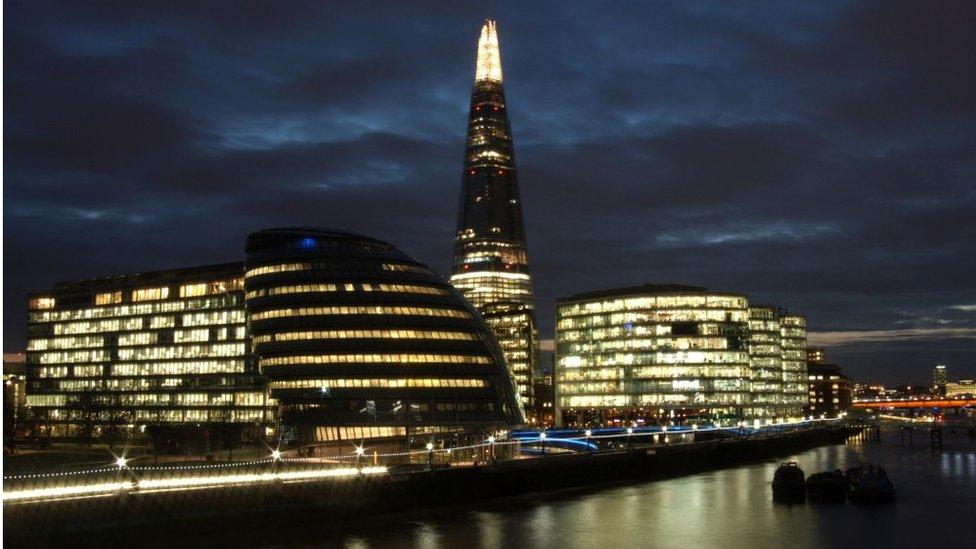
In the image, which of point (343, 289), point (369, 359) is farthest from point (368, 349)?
point (343, 289)

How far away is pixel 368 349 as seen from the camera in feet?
405

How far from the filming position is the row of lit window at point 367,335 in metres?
124

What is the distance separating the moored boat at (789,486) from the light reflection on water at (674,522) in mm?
1608

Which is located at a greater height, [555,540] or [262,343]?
[262,343]

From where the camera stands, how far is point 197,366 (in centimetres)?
15575

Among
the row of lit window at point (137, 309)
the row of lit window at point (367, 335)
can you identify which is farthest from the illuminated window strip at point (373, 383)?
the row of lit window at point (137, 309)

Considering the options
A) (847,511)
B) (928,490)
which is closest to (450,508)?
(847,511)

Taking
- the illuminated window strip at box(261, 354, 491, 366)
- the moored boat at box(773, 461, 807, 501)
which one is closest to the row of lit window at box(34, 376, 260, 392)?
the illuminated window strip at box(261, 354, 491, 366)

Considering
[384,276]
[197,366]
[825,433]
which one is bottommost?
[825,433]

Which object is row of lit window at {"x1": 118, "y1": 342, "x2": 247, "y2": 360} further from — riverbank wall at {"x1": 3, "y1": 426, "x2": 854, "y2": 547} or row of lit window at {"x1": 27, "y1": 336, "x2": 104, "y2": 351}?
riverbank wall at {"x1": 3, "y1": 426, "x2": 854, "y2": 547}

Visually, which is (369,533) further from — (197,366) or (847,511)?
(197,366)

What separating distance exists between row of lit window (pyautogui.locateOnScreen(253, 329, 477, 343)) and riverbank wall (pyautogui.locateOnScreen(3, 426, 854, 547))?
34726mm

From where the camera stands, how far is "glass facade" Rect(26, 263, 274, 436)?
150750 millimetres

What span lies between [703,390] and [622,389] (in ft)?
54.3
